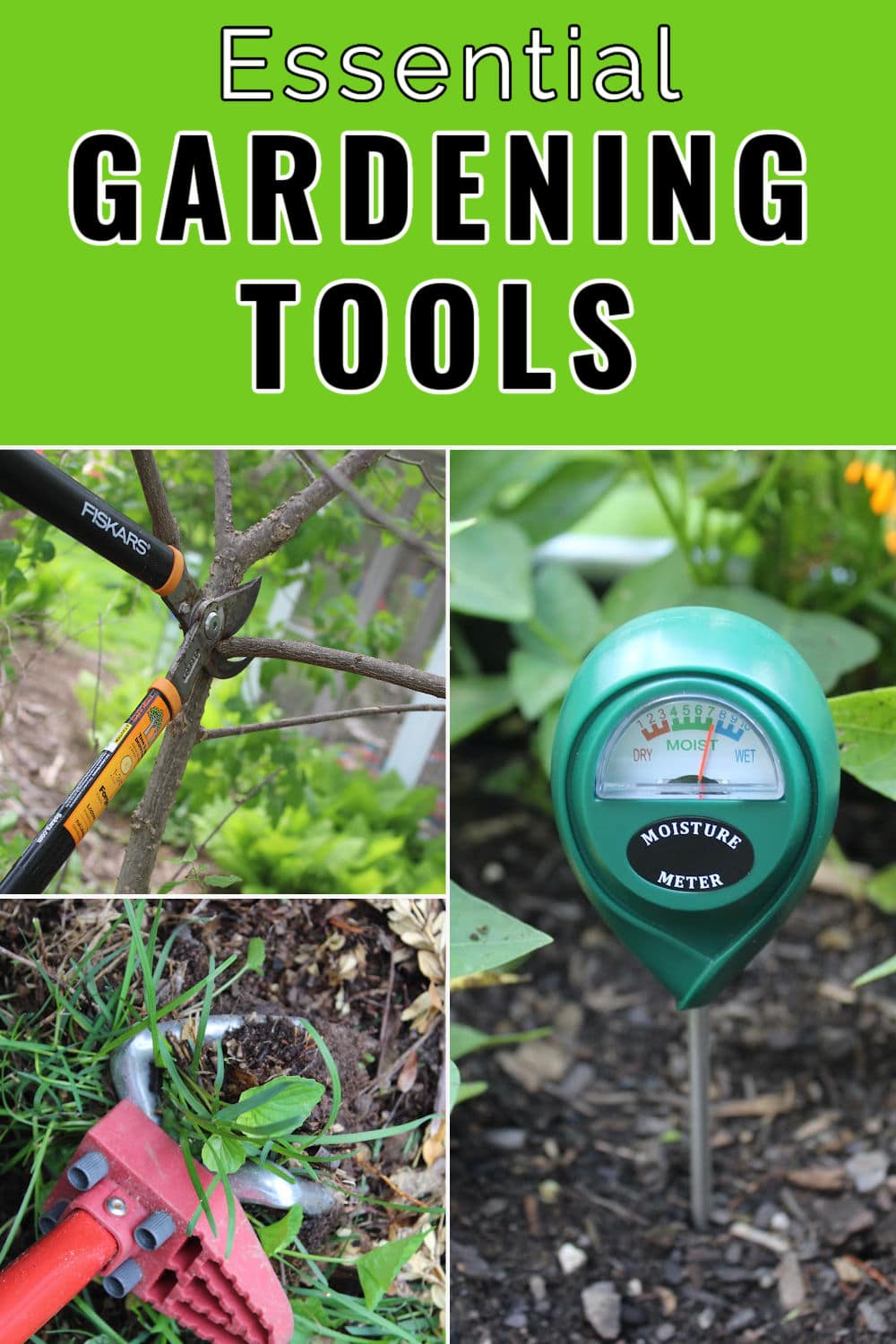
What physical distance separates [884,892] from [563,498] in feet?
2.73

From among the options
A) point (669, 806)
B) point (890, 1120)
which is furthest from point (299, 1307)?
point (890, 1120)

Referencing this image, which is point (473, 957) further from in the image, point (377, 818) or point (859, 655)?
point (859, 655)

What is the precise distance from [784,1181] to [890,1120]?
170 millimetres

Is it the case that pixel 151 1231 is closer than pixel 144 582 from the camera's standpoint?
Yes

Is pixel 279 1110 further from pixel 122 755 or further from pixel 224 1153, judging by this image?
pixel 122 755

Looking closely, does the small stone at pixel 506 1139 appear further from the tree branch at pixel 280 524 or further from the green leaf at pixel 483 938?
the tree branch at pixel 280 524

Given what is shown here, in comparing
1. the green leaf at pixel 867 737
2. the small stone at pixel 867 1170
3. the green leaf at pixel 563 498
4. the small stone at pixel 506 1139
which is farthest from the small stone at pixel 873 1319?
the green leaf at pixel 563 498

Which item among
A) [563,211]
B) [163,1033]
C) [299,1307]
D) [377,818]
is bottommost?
[299,1307]

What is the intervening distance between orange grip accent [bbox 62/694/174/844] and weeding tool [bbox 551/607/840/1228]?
373mm

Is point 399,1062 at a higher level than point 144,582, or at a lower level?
lower

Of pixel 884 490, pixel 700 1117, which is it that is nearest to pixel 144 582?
pixel 700 1117

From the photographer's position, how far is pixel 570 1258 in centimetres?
139

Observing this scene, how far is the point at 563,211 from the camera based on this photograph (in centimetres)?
130

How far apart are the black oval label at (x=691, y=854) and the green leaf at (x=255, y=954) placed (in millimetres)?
328
